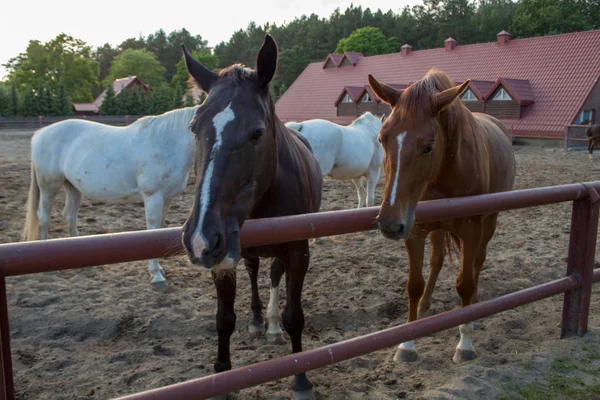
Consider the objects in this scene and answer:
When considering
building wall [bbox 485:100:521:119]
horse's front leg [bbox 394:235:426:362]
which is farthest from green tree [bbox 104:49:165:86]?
horse's front leg [bbox 394:235:426:362]

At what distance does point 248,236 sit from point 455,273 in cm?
386

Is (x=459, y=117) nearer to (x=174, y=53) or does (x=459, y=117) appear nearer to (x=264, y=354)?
(x=264, y=354)

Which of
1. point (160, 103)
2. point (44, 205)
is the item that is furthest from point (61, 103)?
point (44, 205)

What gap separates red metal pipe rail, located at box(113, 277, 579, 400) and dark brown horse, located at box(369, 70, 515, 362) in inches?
20.3

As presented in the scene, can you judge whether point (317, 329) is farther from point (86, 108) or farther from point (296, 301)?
point (86, 108)

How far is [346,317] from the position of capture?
404 centimetres

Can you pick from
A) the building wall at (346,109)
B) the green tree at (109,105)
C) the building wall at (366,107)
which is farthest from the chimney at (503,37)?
the green tree at (109,105)

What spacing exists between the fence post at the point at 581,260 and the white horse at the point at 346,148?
3.77m

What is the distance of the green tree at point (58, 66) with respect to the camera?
54.4m

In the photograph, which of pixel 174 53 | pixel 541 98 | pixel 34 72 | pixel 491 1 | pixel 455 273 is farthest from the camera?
pixel 174 53

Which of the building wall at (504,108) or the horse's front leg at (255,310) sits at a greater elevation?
the building wall at (504,108)

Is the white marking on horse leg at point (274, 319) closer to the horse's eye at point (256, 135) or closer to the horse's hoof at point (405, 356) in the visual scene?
the horse's hoof at point (405, 356)

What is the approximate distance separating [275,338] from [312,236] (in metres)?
1.96

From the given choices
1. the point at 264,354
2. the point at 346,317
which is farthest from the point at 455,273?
the point at 264,354
